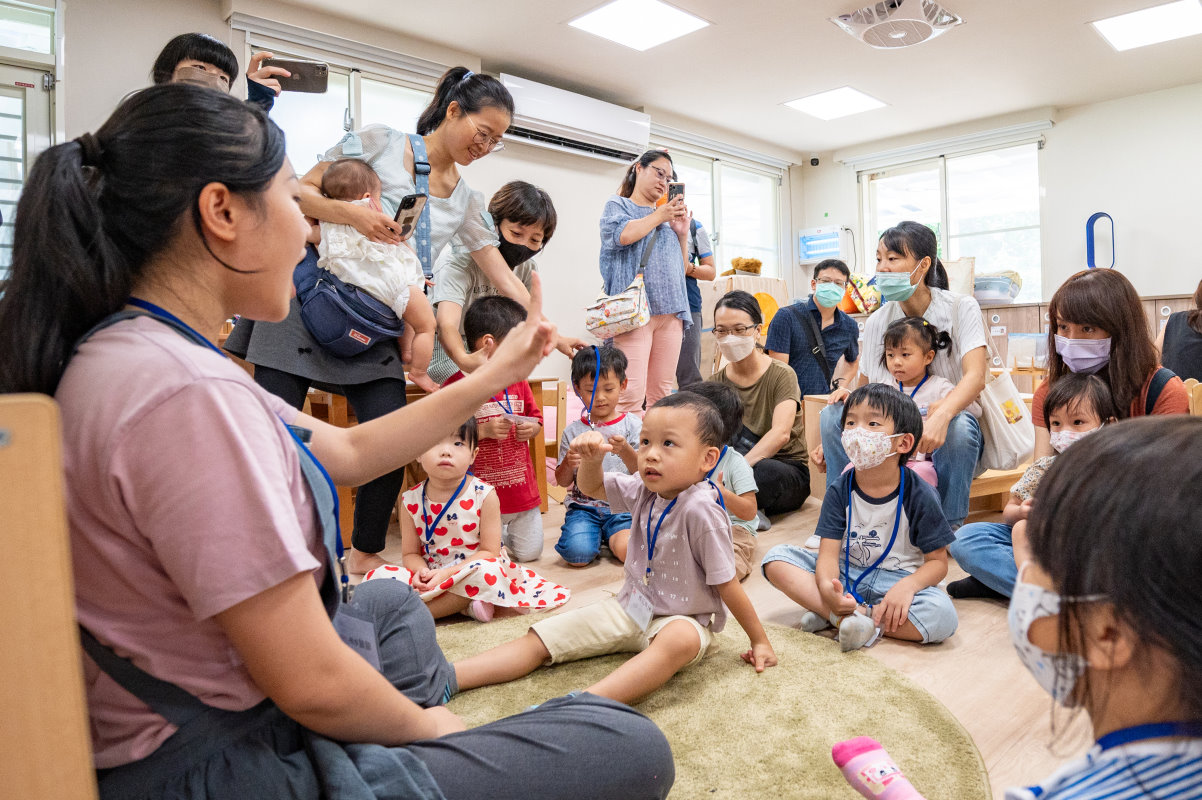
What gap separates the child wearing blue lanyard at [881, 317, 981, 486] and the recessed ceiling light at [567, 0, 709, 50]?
10.0 ft

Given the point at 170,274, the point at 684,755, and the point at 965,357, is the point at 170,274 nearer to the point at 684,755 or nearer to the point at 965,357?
the point at 684,755

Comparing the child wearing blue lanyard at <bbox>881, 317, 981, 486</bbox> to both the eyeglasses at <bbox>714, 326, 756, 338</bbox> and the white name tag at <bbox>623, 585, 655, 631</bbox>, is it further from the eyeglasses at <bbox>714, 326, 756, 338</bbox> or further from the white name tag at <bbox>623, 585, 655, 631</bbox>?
the white name tag at <bbox>623, 585, 655, 631</bbox>

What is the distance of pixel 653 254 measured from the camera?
12.1ft

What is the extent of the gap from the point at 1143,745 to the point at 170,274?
941 mm

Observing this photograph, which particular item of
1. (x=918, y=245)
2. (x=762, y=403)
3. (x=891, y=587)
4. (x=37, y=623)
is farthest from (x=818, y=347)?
(x=37, y=623)

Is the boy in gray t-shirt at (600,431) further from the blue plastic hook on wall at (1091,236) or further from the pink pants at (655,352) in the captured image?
the blue plastic hook on wall at (1091,236)

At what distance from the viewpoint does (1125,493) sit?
565 mm

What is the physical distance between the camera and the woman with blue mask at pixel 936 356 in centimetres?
259

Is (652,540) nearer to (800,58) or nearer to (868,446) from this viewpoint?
(868,446)

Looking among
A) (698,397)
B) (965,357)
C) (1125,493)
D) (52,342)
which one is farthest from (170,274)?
(965,357)

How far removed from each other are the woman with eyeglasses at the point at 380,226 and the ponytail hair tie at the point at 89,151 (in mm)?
1368

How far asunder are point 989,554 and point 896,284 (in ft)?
3.44

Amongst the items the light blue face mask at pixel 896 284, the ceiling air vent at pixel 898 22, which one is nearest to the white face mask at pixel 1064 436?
the light blue face mask at pixel 896 284

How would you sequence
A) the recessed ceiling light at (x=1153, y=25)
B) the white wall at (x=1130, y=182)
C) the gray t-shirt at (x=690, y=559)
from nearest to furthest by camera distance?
1. the gray t-shirt at (x=690, y=559)
2. the recessed ceiling light at (x=1153, y=25)
3. the white wall at (x=1130, y=182)
